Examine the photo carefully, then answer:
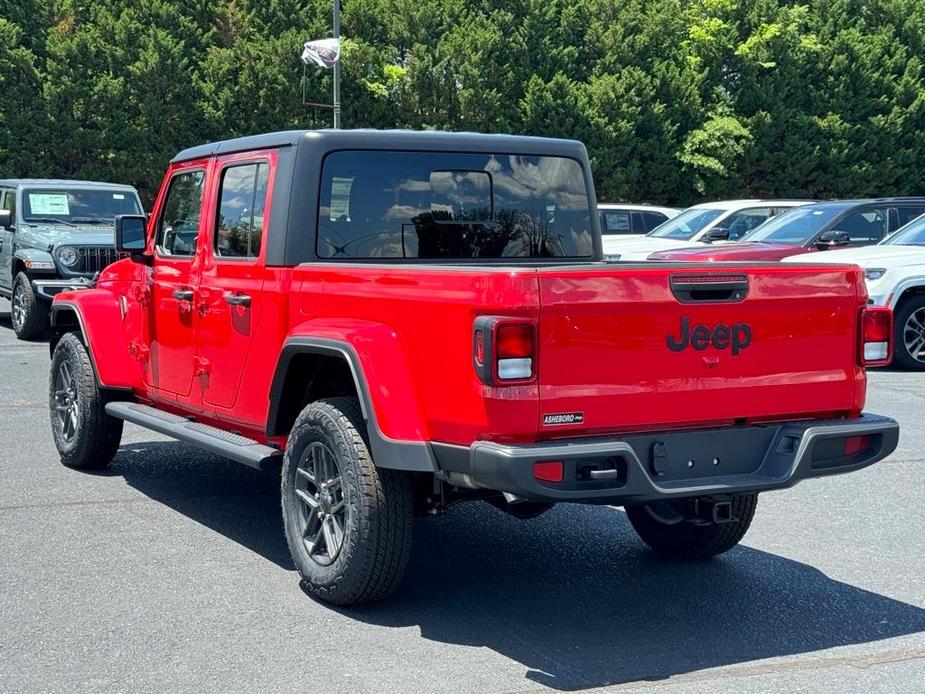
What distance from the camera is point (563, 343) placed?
460 centimetres

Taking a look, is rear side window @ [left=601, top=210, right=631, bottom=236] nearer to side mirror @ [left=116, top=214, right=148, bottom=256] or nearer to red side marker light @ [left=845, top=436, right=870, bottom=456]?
side mirror @ [left=116, top=214, right=148, bottom=256]

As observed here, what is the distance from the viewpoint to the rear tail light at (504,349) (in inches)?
177

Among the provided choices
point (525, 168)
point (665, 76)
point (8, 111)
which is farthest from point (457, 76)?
point (525, 168)

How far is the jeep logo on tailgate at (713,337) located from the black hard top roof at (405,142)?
169 cm

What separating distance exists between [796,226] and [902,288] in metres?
2.56

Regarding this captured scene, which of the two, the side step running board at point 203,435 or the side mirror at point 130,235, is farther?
the side mirror at point 130,235

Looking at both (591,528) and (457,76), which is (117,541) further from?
(457,76)

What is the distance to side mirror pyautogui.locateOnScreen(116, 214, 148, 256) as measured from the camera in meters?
7.23

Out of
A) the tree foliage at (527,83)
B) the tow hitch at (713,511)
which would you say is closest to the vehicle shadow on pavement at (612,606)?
the tow hitch at (713,511)

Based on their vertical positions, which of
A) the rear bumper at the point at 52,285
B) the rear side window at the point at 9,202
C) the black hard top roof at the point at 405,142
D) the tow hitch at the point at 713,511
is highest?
the black hard top roof at the point at 405,142

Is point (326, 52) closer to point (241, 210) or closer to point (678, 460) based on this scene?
point (241, 210)

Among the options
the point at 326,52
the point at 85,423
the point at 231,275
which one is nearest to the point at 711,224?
the point at 85,423

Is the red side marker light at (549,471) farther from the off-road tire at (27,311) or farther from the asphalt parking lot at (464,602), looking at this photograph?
the off-road tire at (27,311)

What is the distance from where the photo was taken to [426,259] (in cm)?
614
